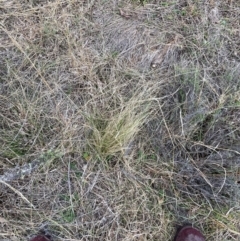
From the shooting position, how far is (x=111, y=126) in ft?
5.88

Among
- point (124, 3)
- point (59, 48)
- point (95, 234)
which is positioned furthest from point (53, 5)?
point (95, 234)

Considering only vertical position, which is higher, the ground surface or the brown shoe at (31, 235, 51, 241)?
the ground surface

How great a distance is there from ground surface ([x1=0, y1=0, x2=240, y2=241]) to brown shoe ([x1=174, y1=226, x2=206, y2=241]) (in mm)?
33

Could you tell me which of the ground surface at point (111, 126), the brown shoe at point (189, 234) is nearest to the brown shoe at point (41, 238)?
the ground surface at point (111, 126)

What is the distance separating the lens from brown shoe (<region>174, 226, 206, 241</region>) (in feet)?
5.98

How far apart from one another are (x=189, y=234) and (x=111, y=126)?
0.63 m

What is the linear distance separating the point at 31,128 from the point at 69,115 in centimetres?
19

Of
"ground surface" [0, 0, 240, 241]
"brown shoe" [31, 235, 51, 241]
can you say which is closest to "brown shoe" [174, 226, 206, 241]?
"ground surface" [0, 0, 240, 241]

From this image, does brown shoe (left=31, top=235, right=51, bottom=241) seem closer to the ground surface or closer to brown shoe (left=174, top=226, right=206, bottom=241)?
the ground surface

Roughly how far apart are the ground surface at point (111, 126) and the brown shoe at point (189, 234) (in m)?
0.03

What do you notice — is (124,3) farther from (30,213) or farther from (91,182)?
(30,213)

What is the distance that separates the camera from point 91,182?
1.83 meters

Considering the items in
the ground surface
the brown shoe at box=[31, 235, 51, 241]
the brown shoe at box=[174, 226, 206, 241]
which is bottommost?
the brown shoe at box=[174, 226, 206, 241]

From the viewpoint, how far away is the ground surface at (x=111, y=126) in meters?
1.80
